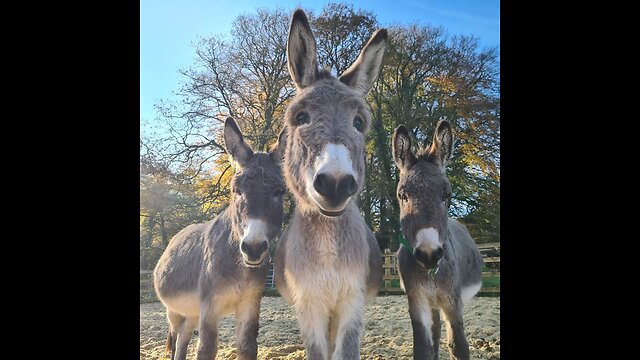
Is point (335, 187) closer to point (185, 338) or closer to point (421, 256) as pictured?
point (421, 256)

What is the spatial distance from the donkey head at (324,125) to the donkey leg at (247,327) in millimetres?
671

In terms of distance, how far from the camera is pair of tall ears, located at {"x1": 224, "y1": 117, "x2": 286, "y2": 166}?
2668mm

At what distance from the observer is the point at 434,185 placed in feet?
8.45

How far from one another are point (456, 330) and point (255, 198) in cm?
136

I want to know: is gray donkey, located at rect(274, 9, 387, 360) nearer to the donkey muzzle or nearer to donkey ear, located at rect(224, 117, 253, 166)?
the donkey muzzle

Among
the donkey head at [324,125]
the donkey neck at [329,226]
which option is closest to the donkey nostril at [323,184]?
the donkey head at [324,125]

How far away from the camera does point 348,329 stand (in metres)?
2.35

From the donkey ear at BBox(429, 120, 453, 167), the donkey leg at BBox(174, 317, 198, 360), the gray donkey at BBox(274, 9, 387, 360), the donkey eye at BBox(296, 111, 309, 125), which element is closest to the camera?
the gray donkey at BBox(274, 9, 387, 360)

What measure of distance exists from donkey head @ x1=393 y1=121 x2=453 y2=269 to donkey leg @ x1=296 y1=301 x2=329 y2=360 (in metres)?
0.62

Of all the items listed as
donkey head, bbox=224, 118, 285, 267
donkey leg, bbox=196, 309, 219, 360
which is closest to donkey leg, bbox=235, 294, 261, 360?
donkey leg, bbox=196, 309, 219, 360

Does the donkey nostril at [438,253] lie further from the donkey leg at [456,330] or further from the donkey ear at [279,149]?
the donkey ear at [279,149]

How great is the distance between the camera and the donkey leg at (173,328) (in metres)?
2.83
